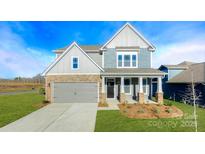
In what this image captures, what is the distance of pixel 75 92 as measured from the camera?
17.2m

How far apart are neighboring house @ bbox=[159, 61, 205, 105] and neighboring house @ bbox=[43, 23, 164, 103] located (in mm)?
3807

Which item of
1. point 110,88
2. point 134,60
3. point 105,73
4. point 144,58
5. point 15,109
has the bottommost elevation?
point 15,109

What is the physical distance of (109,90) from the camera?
62.4 feet

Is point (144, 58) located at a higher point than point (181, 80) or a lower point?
higher

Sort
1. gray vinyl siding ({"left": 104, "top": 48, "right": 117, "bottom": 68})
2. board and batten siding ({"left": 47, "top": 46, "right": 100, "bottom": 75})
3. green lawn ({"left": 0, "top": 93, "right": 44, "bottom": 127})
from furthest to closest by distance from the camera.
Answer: gray vinyl siding ({"left": 104, "top": 48, "right": 117, "bottom": 68}) → board and batten siding ({"left": 47, "top": 46, "right": 100, "bottom": 75}) → green lawn ({"left": 0, "top": 93, "right": 44, "bottom": 127})

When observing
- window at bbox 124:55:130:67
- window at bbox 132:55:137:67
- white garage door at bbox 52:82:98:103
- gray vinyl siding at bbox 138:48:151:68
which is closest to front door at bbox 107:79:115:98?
white garage door at bbox 52:82:98:103

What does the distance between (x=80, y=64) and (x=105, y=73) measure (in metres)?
2.82

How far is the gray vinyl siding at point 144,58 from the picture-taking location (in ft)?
61.9

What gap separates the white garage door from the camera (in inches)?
674

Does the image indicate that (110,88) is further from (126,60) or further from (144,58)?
(144,58)

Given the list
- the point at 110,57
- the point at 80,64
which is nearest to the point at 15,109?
the point at 80,64

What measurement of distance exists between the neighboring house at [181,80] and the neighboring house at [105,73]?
3807 mm

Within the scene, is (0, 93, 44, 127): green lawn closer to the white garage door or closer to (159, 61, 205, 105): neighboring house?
the white garage door
